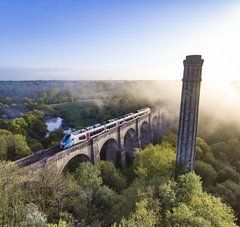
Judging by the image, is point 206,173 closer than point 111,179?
No

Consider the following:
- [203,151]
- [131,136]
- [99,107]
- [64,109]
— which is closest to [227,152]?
[203,151]

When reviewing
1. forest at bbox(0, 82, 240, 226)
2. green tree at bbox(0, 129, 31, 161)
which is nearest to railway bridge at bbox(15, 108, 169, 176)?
forest at bbox(0, 82, 240, 226)

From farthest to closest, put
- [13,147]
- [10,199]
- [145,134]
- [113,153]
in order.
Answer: [145,134]
[113,153]
[13,147]
[10,199]

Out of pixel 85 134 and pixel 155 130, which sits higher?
pixel 85 134

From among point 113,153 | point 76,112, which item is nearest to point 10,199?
point 113,153

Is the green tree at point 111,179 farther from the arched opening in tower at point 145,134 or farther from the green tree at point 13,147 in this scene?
the arched opening in tower at point 145,134

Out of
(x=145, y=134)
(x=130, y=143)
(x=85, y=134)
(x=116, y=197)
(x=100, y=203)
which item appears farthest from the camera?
(x=145, y=134)

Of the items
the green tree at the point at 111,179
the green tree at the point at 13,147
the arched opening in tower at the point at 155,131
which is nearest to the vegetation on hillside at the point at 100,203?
the green tree at the point at 111,179

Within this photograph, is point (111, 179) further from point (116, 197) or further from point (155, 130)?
point (155, 130)
